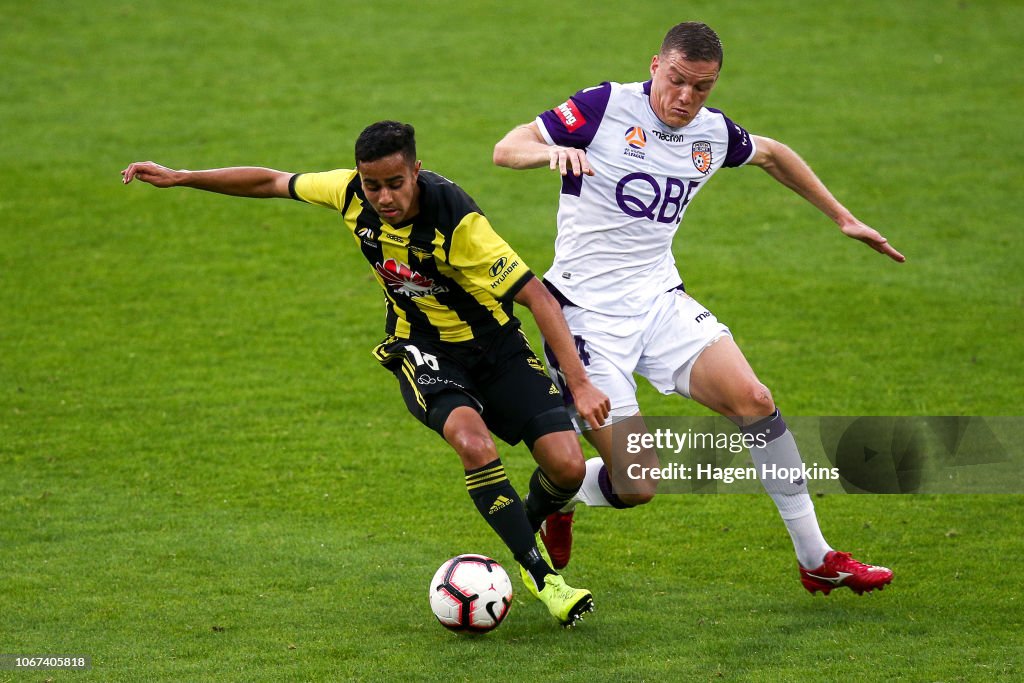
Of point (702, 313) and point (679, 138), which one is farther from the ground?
point (679, 138)

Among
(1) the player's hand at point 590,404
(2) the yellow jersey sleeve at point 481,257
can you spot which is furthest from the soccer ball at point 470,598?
(2) the yellow jersey sleeve at point 481,257

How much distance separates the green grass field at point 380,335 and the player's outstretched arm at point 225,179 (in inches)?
76.1

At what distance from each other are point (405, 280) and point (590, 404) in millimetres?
1055

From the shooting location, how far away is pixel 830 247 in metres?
11.4

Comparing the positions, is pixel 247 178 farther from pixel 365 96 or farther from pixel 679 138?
pixel 365 96

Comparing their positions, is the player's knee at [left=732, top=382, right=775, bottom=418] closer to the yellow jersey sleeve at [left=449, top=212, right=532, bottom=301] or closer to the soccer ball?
the yellow jersey sleeve at [left=449, top=212, right=532, bottom=301]

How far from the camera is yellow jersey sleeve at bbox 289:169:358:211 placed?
221 inches

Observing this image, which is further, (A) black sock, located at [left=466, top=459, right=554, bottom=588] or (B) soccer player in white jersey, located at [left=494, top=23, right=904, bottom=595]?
(B) soccer player in white jersey, located at [left=494, top=23, right=904, bottom=595]

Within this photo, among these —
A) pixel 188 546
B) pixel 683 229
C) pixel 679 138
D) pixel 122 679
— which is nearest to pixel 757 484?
pixel 679 138

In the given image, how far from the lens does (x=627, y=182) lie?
5.95 m

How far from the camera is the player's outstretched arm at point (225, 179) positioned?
220 inches

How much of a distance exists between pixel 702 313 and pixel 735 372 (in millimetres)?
432

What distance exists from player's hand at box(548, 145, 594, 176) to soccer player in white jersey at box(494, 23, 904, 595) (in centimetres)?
47

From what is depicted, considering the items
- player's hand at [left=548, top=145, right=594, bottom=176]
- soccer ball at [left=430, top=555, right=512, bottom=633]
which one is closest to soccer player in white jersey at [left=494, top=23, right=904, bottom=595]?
player's hand at [left=548, top=145, right=594, bottom=176]
